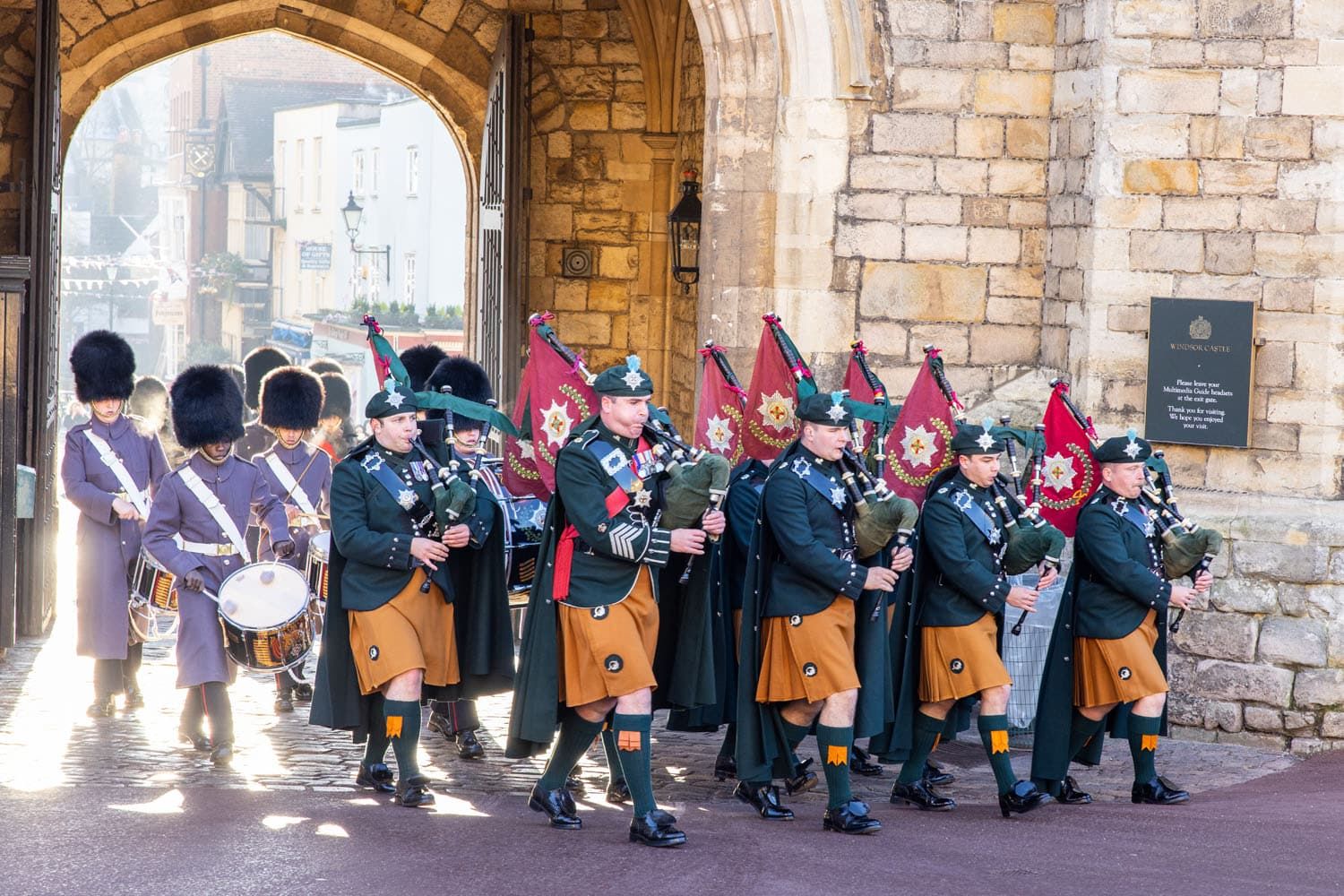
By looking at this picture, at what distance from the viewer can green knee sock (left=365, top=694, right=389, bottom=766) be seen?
6.45m

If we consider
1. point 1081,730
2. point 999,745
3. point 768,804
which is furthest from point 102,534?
point 1081,730

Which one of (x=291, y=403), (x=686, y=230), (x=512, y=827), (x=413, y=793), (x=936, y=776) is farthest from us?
(x=686, y=230)

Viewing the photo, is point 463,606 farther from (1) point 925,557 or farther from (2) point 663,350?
(2) point 663,350

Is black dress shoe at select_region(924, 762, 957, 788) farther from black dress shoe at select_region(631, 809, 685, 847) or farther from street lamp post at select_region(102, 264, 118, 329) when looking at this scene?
street lamp post at select_region(102, 264, 118, 329)

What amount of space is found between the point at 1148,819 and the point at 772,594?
1500mm

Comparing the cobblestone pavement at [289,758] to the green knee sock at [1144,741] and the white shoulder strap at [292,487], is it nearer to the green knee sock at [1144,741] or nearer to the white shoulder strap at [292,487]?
the green knee sock at [1144,741]

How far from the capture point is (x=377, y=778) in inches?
253

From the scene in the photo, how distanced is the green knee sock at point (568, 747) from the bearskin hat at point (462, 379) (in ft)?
7.11

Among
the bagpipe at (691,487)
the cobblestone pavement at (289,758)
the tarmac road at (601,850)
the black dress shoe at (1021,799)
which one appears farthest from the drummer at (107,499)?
the black dress shoe at (1021,799)

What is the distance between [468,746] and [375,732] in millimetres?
826

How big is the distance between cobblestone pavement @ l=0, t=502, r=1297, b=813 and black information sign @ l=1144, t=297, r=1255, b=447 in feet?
4.54

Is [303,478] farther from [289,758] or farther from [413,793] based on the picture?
[413,793]

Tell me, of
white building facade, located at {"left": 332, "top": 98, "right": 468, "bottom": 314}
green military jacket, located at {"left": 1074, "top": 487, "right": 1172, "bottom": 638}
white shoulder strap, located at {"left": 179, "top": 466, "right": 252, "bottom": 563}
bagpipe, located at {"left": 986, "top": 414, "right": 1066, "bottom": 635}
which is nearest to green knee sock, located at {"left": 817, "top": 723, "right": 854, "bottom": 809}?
bagpipe, located at {"left": 986, "top": 414, "right": 1066, "bottom": 635}

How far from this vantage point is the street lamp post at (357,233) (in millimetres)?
36569
